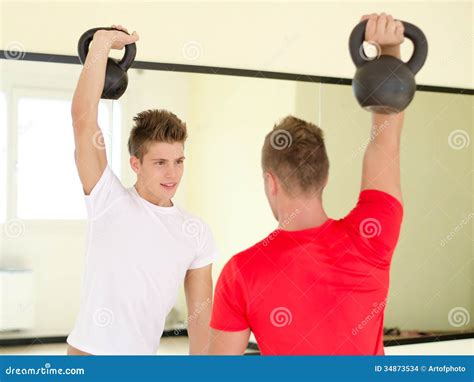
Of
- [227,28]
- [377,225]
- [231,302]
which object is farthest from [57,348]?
[377,225]

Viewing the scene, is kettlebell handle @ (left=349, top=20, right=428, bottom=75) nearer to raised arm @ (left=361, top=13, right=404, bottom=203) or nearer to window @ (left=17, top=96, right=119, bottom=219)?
raised arm @ (left=361, top=13, right=404, bottom=203)

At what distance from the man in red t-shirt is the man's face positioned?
60cm

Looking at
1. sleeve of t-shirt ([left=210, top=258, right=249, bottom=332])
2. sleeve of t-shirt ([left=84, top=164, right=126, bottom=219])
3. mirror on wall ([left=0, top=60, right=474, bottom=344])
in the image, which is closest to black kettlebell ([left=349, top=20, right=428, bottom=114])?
sleeve of t-shirt ([left=210, top=258, right=249, bottom=332])

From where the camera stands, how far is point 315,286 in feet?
3.85

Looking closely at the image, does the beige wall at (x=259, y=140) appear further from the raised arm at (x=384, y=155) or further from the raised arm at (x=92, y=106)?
the raised arm at (x=384, y=155)

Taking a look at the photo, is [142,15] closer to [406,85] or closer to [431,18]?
[431,18]

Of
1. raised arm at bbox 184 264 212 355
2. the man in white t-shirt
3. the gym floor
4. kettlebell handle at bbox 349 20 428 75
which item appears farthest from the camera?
the gym floor

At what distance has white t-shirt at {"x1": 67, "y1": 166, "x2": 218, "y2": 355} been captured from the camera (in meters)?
1.63

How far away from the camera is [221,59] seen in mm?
3121

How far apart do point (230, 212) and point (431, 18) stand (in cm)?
141

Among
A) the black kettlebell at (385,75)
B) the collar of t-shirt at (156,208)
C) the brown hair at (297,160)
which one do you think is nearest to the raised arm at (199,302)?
the collar of t-shirt at (156,208)

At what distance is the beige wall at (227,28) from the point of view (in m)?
2.87

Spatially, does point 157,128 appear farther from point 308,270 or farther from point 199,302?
point 308,270

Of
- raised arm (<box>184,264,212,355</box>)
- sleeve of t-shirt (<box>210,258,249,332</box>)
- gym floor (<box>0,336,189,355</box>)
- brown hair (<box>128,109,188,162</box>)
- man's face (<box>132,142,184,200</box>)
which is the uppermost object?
brown hair (<box>128,109,188,162</box>)
